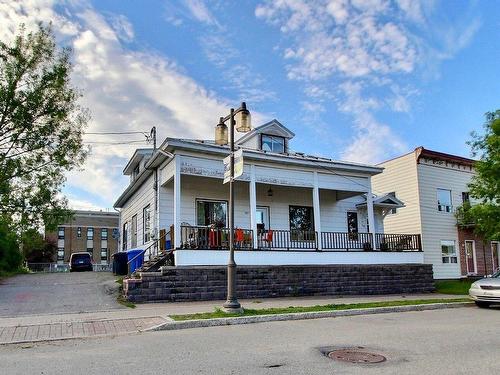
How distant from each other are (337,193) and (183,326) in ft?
46.3

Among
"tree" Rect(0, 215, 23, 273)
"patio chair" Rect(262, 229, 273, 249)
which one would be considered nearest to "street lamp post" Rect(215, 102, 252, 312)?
"patio chair" Rect(262, 229, 273, 249)

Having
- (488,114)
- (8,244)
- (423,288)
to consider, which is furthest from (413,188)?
(8,244)

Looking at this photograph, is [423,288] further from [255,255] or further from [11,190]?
[11,190]

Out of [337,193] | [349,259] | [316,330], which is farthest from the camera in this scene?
[337,193]

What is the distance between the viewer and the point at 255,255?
55.3 feet

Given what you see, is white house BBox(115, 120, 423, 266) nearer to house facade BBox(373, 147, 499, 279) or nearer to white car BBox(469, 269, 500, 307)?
house facade BBox(373, 147, 499, 279)

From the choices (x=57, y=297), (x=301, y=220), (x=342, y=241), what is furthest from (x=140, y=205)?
(x=342, y=241)

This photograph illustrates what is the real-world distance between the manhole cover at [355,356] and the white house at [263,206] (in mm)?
8841

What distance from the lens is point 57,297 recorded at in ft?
47.2

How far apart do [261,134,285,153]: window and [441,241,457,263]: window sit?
41.6ft

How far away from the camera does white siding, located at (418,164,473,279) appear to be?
27.4m

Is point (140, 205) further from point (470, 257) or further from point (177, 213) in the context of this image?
point (470, 257)

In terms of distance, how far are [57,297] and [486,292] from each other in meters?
13.3

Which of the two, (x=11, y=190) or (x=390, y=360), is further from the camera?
(x=11, y=190)
